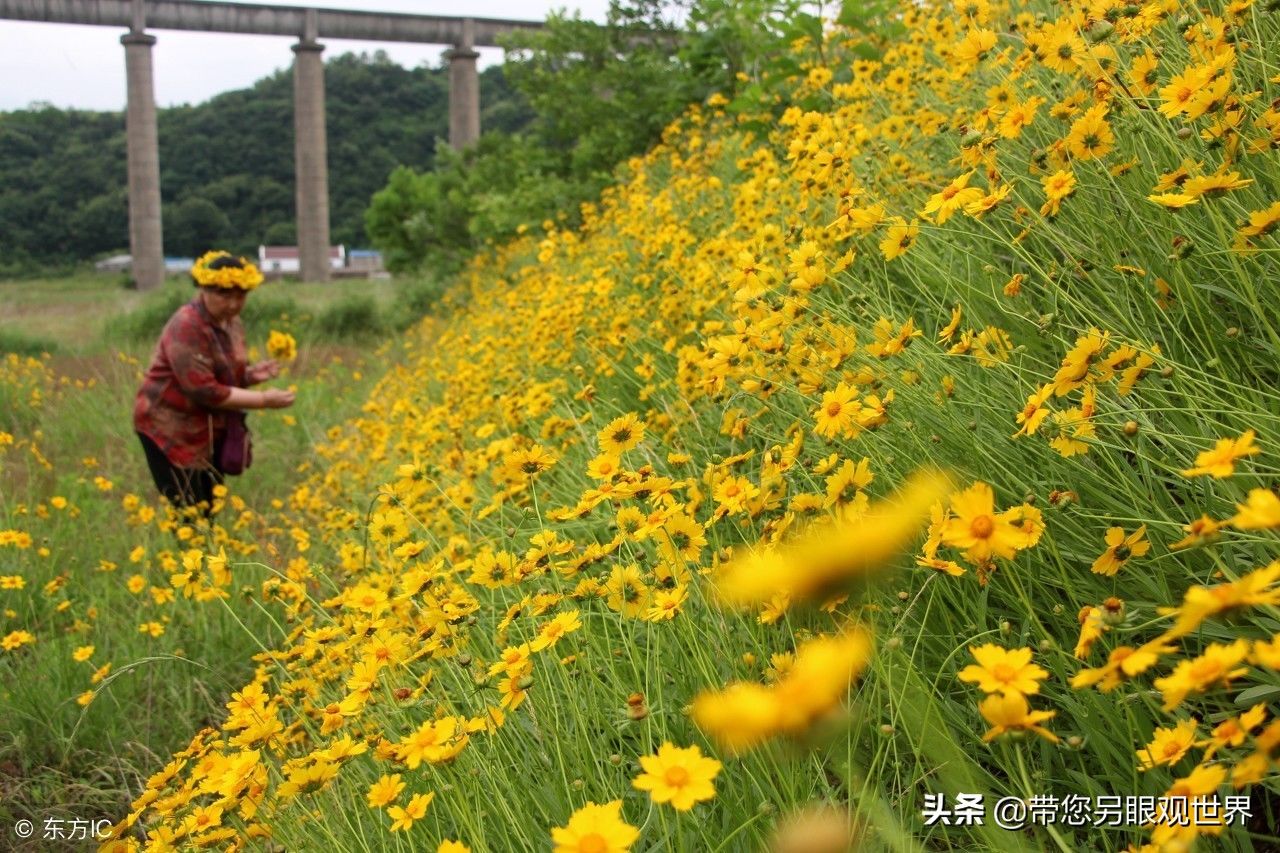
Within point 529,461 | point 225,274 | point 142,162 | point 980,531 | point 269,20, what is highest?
point 269,20

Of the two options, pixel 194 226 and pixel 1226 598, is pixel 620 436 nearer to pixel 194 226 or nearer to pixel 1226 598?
pixel 1226 598

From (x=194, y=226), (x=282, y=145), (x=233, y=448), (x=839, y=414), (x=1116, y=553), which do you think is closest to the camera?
(x=1116, y=553)

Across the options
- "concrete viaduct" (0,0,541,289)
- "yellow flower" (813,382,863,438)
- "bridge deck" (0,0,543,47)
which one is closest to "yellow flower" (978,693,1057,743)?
"yellow flower" (813,382,863,438)

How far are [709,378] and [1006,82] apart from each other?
1.01 meters

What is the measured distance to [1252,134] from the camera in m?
1.86

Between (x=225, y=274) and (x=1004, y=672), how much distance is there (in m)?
4.35

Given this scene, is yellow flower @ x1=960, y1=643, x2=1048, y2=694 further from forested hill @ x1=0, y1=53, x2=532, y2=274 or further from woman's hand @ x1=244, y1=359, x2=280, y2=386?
forested hill @ x1=0, y1=53, x2=532, y2=274

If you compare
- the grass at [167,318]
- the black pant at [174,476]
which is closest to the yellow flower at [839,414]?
the black pant at [174,476]

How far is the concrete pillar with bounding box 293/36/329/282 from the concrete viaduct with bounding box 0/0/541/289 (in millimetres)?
19

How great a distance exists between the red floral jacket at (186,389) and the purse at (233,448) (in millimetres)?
74

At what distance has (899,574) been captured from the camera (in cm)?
155

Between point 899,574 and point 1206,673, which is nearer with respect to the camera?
point 1206,673

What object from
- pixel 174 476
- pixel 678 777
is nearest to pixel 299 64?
pixel 174 476

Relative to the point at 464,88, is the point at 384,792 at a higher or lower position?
lower
